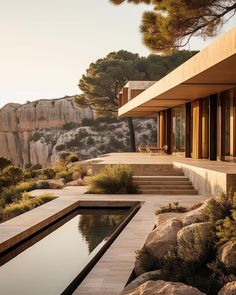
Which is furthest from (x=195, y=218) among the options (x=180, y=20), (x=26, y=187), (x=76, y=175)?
(x=180, y=20)

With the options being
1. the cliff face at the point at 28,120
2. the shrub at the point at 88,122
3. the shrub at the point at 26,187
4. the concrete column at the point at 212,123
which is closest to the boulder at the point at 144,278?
the shrub at the point at 26,187

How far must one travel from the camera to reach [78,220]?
11.7 m

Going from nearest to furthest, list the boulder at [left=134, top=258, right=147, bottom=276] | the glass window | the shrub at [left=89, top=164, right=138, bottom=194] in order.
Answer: the boulder at [left=134, top=258, right=147, bottom=276] → the shrub at [left=89, top=164, right=138, bottom=194] → the glass window

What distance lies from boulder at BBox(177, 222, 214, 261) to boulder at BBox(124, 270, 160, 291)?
0.37m

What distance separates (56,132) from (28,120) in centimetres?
542

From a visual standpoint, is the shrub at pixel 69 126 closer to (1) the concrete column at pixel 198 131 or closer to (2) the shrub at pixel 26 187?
(1) the concrete column at pixel 198 131

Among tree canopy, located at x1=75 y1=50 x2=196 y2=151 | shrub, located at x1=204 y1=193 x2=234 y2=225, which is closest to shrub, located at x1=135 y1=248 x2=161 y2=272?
shrub, located at x1=204 y1=193 x2=234 y2=225

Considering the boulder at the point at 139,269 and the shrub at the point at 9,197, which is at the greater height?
the boulder at the point at 139,269

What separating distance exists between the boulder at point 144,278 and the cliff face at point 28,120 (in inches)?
2348

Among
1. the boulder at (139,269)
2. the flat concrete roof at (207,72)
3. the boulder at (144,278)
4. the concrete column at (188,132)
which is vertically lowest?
the boulder at (139,269)

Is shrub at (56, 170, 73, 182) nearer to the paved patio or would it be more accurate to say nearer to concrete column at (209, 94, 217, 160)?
the paved patio

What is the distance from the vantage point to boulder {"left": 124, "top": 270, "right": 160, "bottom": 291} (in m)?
5.46

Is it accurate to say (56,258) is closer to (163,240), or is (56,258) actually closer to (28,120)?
(163,240)

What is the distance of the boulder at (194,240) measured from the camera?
18.9 ft
